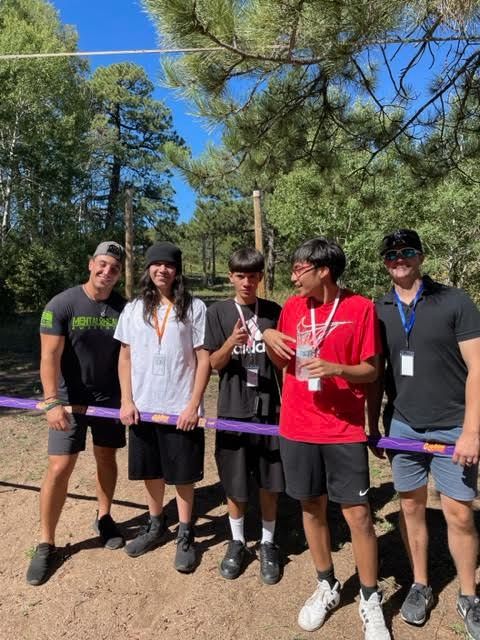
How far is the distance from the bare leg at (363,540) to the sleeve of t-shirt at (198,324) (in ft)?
3.88

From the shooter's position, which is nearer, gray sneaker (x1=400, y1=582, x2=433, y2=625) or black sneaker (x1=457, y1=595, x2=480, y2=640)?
black sneaker (x1=457, y1=595, x2=480, y2=640)

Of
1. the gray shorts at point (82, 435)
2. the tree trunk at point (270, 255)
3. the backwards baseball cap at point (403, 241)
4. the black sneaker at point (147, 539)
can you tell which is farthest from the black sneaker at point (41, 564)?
the tree trunk at point (270, 255)

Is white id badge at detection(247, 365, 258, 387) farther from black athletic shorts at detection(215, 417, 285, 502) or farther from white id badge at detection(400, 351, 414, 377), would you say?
white id badge at detection(400, 351, 414, 377)

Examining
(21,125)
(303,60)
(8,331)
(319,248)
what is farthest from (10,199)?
(319,248)

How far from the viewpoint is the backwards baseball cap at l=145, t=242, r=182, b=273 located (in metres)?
2.84

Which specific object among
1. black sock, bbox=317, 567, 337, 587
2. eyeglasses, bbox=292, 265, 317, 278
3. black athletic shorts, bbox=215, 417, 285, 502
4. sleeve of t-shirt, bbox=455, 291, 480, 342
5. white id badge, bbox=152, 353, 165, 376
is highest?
eyeglasses, bbox=292, 265, 317, 278

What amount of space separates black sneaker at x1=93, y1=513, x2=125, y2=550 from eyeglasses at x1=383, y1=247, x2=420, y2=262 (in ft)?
8.04

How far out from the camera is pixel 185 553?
9.82ft

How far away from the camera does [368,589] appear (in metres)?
2.39

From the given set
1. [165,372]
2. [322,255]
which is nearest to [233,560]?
[165,372]

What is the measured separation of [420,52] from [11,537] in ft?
15.2

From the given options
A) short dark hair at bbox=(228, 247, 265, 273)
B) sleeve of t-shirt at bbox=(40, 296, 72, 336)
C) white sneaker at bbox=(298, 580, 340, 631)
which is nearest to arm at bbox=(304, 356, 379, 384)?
short dark hair at bbox=(228, 247, 265, 273)

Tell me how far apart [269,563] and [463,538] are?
3.61 feet

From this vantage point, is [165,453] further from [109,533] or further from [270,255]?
A: [270,255]
